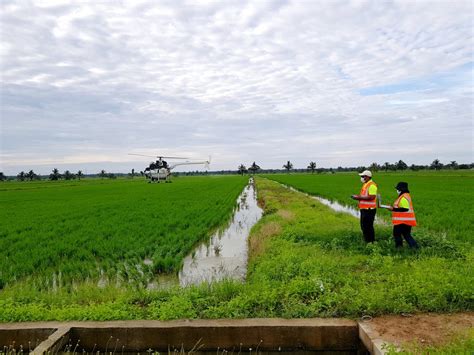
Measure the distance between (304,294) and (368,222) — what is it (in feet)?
10.7

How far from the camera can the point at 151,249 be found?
8867mm

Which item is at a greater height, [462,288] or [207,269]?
[462,288]

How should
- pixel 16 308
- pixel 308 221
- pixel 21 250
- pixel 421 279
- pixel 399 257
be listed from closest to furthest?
pixel 16 308, pixel 421 279, pixel 399 257, pixel 21 250, pixel 308 221

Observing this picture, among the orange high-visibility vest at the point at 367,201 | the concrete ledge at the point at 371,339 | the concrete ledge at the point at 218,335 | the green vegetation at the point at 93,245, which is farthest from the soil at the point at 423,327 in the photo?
the green vegetation at the point at 93,245

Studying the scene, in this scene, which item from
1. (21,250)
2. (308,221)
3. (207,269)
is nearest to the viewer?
(207,269)

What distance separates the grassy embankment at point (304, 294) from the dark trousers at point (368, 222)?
2.35 feet

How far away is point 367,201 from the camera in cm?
713

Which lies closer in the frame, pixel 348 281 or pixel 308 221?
pixel 348 281

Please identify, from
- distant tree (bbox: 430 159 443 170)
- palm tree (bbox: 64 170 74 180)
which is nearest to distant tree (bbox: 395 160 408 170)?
distant tree (bbox: 430 159 443 170)

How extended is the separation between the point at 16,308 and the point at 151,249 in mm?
4438

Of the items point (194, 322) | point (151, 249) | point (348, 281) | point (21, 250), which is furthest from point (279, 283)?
point (21, 250)

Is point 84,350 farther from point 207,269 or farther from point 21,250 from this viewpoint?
point 21,250

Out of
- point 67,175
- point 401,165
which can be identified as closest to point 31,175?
point 67,175

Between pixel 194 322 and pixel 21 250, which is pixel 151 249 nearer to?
pixel 21 250
